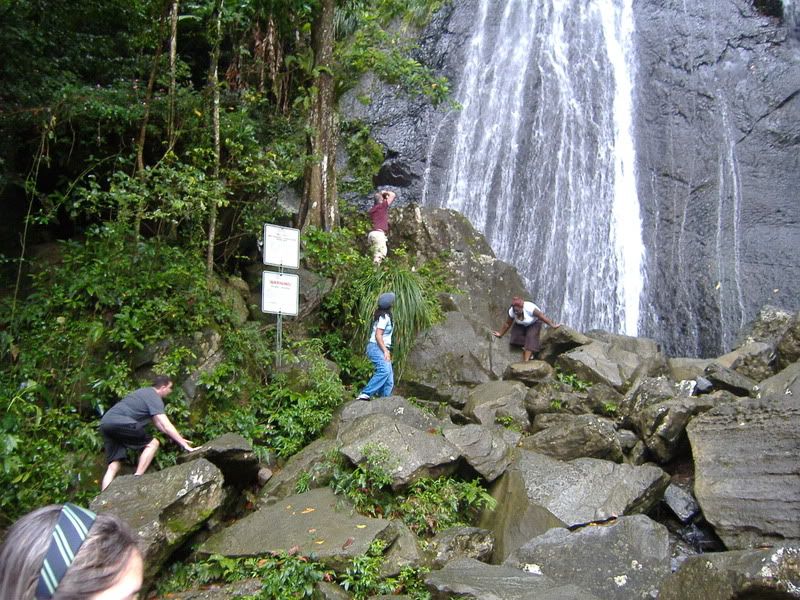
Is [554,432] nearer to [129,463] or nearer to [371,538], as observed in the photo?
[371,538]

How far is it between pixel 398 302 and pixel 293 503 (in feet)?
12.8

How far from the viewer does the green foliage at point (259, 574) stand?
4.54 meters

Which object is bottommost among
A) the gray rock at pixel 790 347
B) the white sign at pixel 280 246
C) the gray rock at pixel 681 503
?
the gray rock at pixel 681 503

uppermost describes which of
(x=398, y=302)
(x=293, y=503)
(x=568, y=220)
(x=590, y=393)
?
(x=568, y=220)

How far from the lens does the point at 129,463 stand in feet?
20.2

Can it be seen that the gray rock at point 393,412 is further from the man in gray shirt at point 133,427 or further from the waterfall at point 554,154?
the waterfall at point 554,154

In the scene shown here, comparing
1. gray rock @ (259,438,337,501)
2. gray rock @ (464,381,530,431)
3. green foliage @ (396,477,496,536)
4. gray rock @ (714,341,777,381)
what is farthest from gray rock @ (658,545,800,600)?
gray rock @ (714,341,777,381)

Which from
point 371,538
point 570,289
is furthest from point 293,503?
point 570,289

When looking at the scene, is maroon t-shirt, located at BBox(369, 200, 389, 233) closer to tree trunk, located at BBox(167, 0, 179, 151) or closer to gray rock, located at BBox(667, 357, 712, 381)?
tree trunk, located at BBox(167, 0, 179, 151)

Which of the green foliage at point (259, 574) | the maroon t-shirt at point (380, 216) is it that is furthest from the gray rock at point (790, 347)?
the green foliage at point (259, 574)

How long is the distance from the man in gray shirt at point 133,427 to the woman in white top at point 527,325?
16.8ft

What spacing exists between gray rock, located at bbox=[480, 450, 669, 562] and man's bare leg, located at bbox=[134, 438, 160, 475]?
119 inches

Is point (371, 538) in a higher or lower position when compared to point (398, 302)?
lower

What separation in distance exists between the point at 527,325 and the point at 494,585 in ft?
18.8
